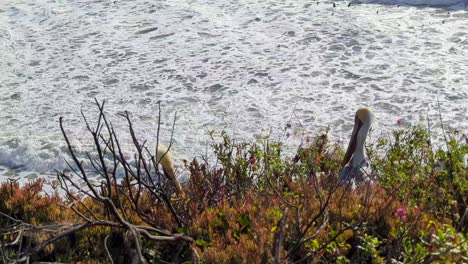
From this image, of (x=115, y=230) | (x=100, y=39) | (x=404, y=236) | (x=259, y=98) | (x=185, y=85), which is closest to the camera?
(x=404, y=236)

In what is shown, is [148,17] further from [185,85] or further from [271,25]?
[185,85]

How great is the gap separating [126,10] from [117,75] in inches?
149

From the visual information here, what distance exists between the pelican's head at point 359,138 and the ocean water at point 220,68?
1.36 metres

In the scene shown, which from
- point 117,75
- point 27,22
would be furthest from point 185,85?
point 27,22

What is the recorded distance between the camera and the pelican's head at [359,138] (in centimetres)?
674

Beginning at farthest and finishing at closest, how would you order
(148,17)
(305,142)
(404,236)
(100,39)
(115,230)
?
(148,17), (100,39), (305,142), (115,230), (404,236)

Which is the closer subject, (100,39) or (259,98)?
(259,98)

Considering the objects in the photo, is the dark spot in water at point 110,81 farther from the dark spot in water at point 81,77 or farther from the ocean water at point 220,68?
the dark spot in water at point 81,77

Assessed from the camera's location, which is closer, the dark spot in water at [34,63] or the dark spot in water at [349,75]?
the dark spot in water at [349,75]

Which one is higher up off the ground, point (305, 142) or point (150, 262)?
point (150, 262)

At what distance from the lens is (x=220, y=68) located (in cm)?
1166

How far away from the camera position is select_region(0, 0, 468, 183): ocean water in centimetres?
937

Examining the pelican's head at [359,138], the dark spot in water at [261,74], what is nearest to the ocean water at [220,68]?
the dark spot in water at [261,74]

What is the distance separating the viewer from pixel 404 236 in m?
3.66
